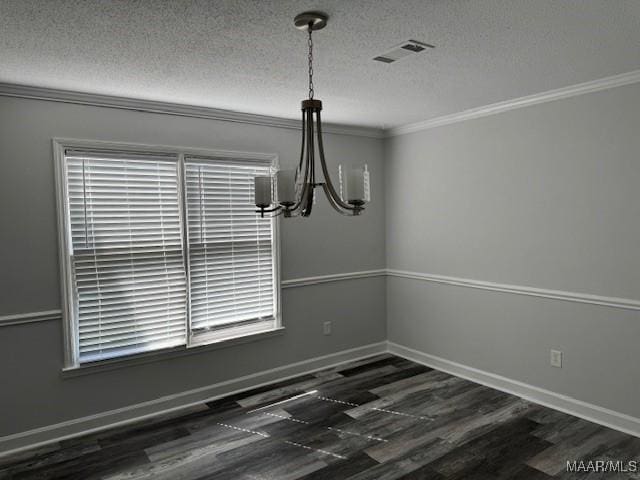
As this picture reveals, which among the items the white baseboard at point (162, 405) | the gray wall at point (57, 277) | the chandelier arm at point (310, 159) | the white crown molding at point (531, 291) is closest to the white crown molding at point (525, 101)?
the gray wall at point (57, 277)

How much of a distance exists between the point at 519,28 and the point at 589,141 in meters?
1.41

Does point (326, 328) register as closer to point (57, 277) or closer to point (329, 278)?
point (329, 278)

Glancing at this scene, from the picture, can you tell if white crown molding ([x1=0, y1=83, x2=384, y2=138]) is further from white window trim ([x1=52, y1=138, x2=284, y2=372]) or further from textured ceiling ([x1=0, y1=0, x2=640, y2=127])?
white window trim ([x1=52, y1=138, x2=284, y2=372])

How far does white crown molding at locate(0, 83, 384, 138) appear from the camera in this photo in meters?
2.87

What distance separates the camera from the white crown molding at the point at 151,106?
9.42ft

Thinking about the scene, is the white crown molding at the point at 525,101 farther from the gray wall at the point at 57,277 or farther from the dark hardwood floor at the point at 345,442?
the dark hardwood floor at the point at 345,442

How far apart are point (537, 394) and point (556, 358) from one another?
0.34 metres

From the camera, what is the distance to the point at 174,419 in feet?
10.9

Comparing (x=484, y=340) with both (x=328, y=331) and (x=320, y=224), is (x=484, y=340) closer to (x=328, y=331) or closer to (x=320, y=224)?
(x=328, y=331)

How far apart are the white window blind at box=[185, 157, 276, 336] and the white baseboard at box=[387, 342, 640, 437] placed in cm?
162

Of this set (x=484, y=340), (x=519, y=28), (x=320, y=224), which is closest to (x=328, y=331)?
(x=320, y=224)

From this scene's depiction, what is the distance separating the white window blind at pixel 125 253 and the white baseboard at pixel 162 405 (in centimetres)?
42

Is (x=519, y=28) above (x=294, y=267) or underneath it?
above

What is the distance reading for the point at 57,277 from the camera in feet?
9.90
